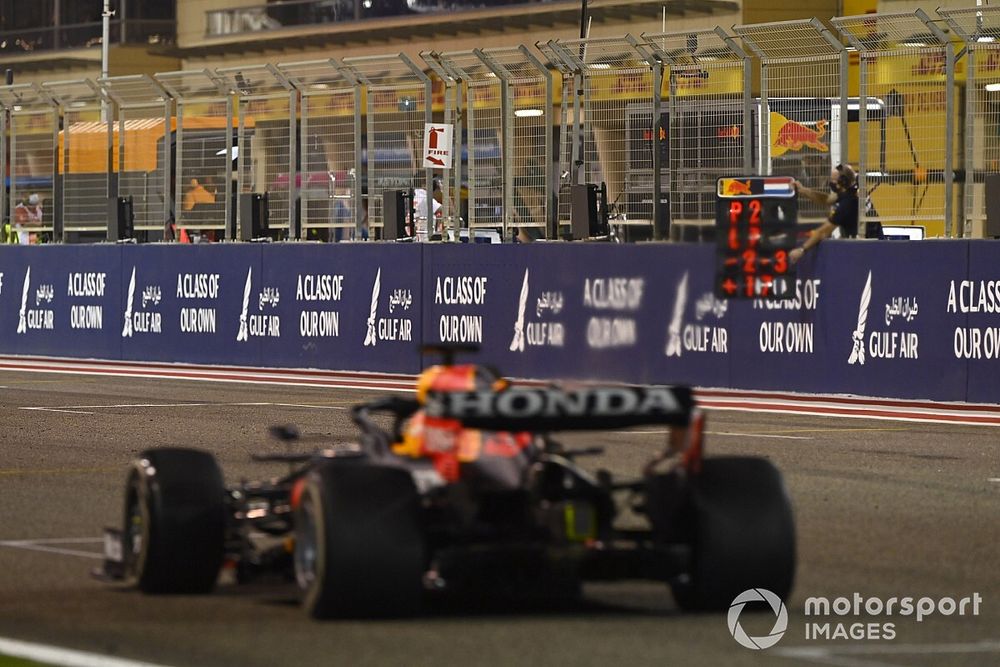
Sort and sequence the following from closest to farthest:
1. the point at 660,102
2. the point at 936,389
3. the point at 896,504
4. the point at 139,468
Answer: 1. the point at 139,468
2. the point at 896,504
3. the point at 936,389
4. the point at 660,102

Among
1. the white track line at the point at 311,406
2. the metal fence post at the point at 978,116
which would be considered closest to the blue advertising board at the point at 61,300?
the white track line at the point at 311,406

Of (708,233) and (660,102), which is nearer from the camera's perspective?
(708,233)

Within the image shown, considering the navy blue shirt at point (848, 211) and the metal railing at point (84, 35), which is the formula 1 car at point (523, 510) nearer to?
the navy blue shirt at point (848, 211)

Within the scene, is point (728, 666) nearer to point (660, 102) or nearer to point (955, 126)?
point (955, 126)

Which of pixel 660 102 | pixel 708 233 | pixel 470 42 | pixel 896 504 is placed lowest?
pixel 896 504

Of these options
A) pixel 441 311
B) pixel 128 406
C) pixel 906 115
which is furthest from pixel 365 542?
pixel 441 311

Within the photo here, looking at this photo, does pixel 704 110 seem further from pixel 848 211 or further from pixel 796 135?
pixel 848 211

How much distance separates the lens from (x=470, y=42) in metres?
56.0

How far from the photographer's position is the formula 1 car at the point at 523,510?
282 inches

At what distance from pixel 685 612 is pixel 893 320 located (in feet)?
43.2

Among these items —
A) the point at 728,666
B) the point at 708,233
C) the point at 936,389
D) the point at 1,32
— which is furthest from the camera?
the point at 1,32

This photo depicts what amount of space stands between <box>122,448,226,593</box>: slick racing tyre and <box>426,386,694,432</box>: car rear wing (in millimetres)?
1179

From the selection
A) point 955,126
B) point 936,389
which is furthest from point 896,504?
point 955,126

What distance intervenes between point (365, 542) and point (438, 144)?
63.0ft
